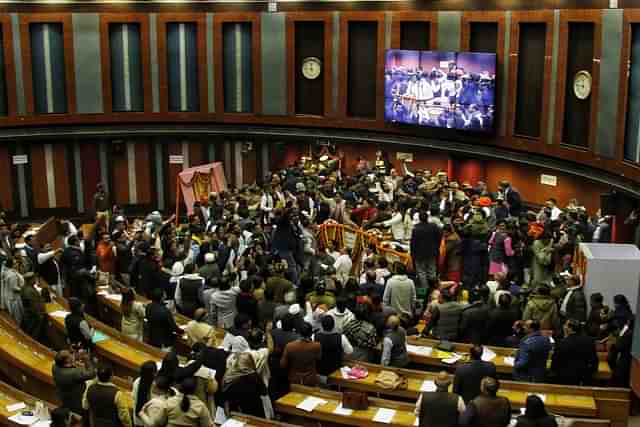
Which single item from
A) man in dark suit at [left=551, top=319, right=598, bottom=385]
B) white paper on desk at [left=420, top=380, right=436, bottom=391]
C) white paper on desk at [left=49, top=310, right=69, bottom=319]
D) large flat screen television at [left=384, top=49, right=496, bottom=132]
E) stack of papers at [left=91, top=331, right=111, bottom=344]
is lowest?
white paper on desk at [left=420, top=380, right=436, bottom=391]

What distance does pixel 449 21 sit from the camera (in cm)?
2164

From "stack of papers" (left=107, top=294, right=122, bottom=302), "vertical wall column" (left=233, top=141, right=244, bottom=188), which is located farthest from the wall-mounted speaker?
"vertical wall column" (left=233, top=141, right=244, bottom=188)

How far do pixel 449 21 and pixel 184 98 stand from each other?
7927 millimetres

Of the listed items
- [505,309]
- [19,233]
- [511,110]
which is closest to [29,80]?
[19,233]

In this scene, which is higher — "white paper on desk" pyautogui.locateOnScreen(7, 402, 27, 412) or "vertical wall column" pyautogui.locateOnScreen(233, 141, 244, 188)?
"vertical wall column" pyautogui.locateOnScreen(233, 141, 244, 188)

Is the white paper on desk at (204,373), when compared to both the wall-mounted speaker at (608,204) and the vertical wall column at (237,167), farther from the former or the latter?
the vertical wall column at (237,167)

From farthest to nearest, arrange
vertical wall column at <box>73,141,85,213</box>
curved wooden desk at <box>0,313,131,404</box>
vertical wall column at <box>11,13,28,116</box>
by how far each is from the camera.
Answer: vertical wall column at <box>73,141,85,213</box> < vertical wall column at <box>11,13,28,116</box> < curved wooden desk at <box>0,313,131,404</box>

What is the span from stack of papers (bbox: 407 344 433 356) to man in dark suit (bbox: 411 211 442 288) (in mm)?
2936

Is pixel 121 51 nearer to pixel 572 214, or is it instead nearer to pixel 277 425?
pixel 572 214

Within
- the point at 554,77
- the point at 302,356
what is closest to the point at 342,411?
the point at 302,356

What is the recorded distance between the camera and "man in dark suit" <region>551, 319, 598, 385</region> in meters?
9.76

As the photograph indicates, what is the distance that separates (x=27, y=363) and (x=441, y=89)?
526 inches

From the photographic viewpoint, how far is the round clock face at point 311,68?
24266mm

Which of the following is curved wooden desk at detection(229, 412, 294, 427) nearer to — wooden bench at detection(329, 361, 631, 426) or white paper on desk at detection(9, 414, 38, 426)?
wooden bench at detection(329, 361, 631, 426)
